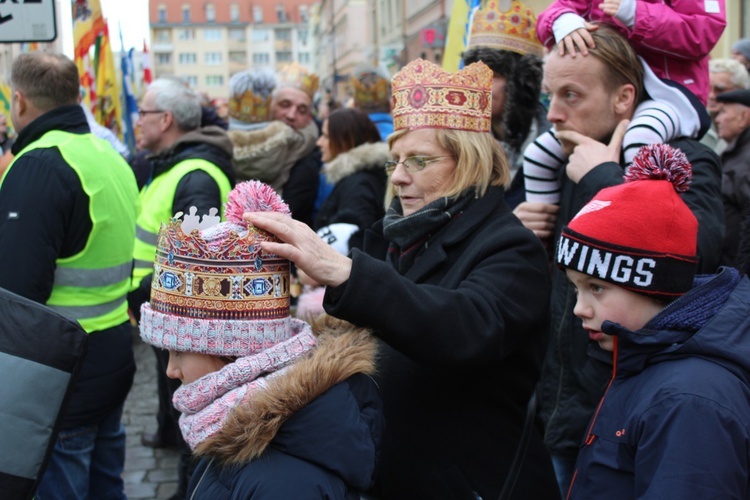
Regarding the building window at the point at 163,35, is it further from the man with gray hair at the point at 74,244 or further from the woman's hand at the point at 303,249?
the woman's hand at the point at 303,249

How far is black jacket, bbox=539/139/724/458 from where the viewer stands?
8.36ft

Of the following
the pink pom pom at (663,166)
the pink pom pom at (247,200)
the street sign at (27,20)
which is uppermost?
the street sign at (27,20)

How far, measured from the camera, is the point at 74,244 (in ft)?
11.4

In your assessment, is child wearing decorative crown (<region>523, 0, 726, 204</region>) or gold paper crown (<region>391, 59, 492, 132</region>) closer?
gold paper crown (<region>391, 59, 492, 132</region>)

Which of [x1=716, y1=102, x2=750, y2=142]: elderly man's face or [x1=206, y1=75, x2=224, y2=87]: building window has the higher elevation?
[x1=206, y1=75, x2=224, y2=87]: building window

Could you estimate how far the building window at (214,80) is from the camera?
354ft

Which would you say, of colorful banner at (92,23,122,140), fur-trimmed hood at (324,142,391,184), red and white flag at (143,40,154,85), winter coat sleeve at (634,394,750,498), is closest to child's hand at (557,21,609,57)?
winter coat sleeve at (634,394,750,498)

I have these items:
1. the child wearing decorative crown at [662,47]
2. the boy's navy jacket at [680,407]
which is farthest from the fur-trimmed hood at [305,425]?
the child wearing decorative crown at [662,47]

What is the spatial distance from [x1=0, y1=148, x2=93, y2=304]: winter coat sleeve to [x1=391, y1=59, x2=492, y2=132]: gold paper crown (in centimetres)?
156

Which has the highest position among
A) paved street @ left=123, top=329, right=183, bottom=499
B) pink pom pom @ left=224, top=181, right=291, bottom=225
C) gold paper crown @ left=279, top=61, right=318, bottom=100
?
gold paper crown @ left=279, top=61, right=318, bottom=100

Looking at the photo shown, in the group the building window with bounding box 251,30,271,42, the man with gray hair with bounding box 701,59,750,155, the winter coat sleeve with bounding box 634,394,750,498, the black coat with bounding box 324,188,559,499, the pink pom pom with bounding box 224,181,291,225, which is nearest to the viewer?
the winter coat sleeve with bounding box 634,394,750,498

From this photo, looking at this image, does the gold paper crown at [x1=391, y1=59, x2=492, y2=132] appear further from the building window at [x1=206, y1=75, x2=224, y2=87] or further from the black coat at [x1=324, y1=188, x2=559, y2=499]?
the building window at [x1=206, y1=75, x2=224, y2=87]

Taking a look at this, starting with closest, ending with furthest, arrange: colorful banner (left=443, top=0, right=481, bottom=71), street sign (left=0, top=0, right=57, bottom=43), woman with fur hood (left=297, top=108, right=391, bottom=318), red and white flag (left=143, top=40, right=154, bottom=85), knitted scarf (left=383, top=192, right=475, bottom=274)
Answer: knitted scarf (left=383, top=192, right=475, bottom=274) < street sign (left=0, top=0, right=57, bottom=43) < woman with fur hood (left=297, top=108, right=391, bottom=318) < colorful banner (left=443, top=0, right=481, bottom=71) < red and white flag (left=143, top=40, right=154, bottom=85)

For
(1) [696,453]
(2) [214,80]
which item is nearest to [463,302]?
(1) [696,453]
